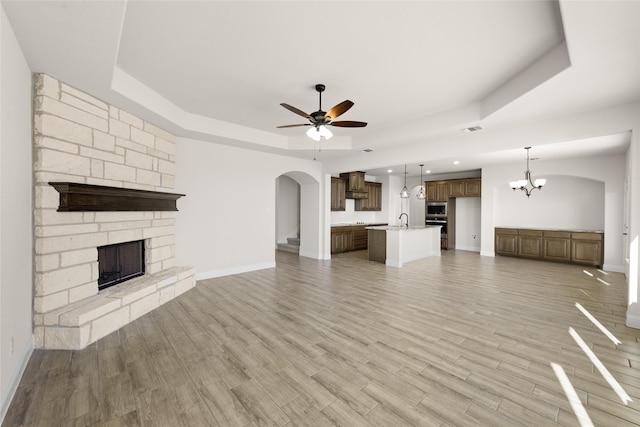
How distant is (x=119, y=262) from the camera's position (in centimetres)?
373

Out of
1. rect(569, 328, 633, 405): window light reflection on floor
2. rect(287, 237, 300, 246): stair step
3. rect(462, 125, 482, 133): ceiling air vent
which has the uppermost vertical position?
rect(462, 125, 482, 133): ceiling air vent

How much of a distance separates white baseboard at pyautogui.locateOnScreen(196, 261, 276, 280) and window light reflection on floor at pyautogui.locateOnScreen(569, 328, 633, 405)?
5297 millimetres

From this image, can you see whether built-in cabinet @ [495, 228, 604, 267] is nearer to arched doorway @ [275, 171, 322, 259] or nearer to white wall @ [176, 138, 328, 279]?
arched doorway @ [275, 171, 322, 259]

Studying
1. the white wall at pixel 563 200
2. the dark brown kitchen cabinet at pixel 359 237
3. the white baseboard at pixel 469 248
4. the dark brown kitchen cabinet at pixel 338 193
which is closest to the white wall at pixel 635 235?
the white wall at pixel 563 200

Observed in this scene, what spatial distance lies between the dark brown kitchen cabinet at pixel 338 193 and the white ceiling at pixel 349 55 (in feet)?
14.1

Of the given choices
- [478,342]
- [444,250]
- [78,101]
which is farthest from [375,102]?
[444,250]

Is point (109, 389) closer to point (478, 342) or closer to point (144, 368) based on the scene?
point (144, 368)

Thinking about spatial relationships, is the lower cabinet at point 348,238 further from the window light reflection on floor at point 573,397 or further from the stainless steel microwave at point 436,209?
the window light reflection on floor at point 573,397

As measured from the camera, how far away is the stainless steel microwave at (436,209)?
9523 mm

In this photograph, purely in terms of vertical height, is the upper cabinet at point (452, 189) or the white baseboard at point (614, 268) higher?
the upper cabinet at point (452, 189)

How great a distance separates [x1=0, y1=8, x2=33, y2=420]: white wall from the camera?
74.3 inches

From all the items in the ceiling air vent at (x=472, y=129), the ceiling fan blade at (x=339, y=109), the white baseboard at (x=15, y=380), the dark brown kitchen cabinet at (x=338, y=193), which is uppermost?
the ceiling air vent at (x=472, y=129)

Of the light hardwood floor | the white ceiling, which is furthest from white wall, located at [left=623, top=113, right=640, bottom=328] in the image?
the white ceiling

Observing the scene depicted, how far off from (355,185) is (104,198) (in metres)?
7.00
